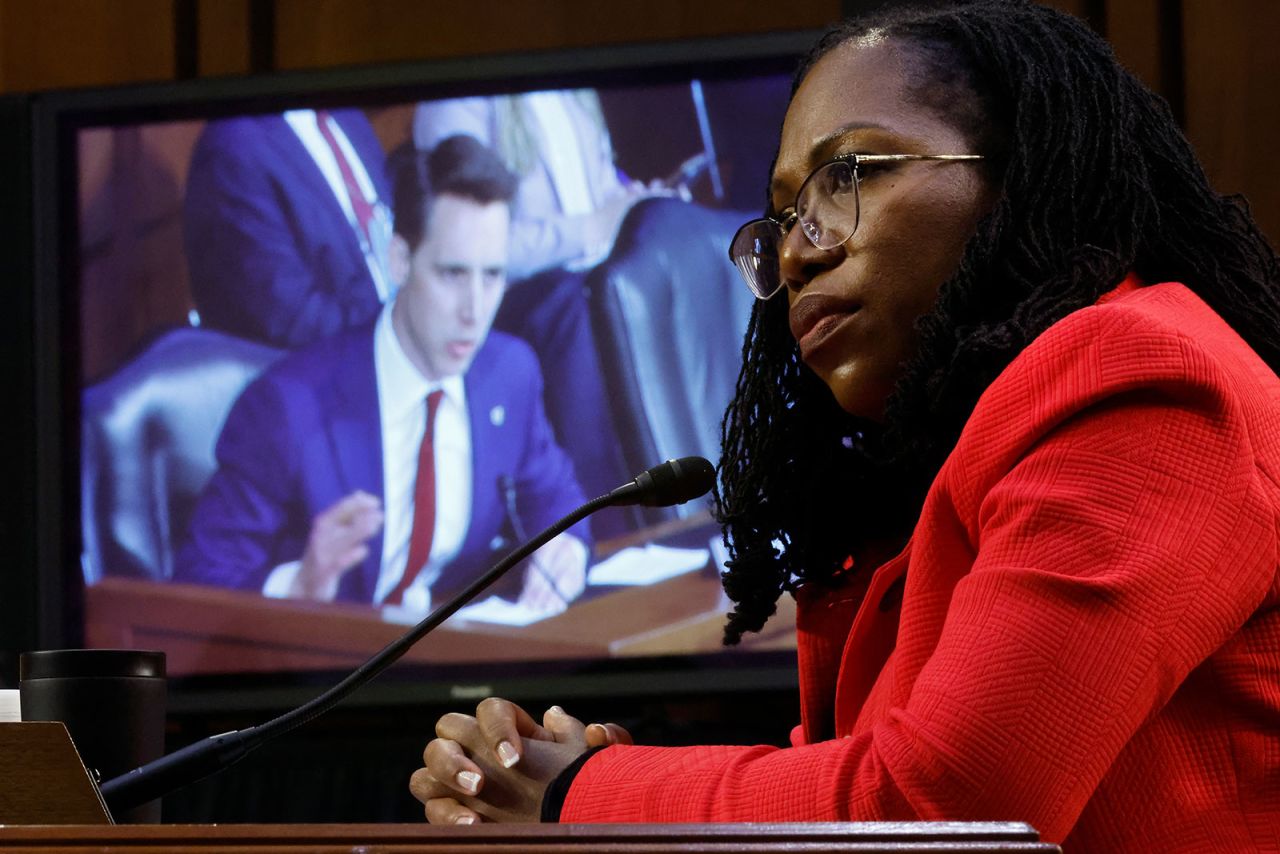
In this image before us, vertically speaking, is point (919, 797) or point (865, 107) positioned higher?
point (865, 107)

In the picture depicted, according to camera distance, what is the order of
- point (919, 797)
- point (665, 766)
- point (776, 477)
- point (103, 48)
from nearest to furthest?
point (919, 797) → point (665, 766) → point (776, 477) → point (103, 48)

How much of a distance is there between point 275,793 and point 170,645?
36cm

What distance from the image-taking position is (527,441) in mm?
2900

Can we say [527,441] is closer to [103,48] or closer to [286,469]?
[286,469]

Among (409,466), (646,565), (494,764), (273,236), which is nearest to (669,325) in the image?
(646,565)

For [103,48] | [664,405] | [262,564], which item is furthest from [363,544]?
[103,48]

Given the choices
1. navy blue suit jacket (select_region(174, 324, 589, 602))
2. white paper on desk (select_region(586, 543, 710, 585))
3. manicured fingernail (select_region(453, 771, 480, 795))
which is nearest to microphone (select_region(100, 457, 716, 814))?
manicured fingernail (select_region(453, 771, 480, 795))

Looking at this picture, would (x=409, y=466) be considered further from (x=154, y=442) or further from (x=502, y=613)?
(x=154, y=442)

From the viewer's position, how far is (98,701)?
1.24 meters

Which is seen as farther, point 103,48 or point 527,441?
point 103,48

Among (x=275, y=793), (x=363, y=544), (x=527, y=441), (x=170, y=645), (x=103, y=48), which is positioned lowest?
(x=275, y=793)

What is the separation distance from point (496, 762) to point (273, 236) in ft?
6.70

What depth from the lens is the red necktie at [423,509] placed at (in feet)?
9.46

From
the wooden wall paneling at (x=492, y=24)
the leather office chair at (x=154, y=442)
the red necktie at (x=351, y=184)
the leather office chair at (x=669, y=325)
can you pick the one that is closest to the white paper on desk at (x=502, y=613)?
the leather office chair at (x=669, y=325)
